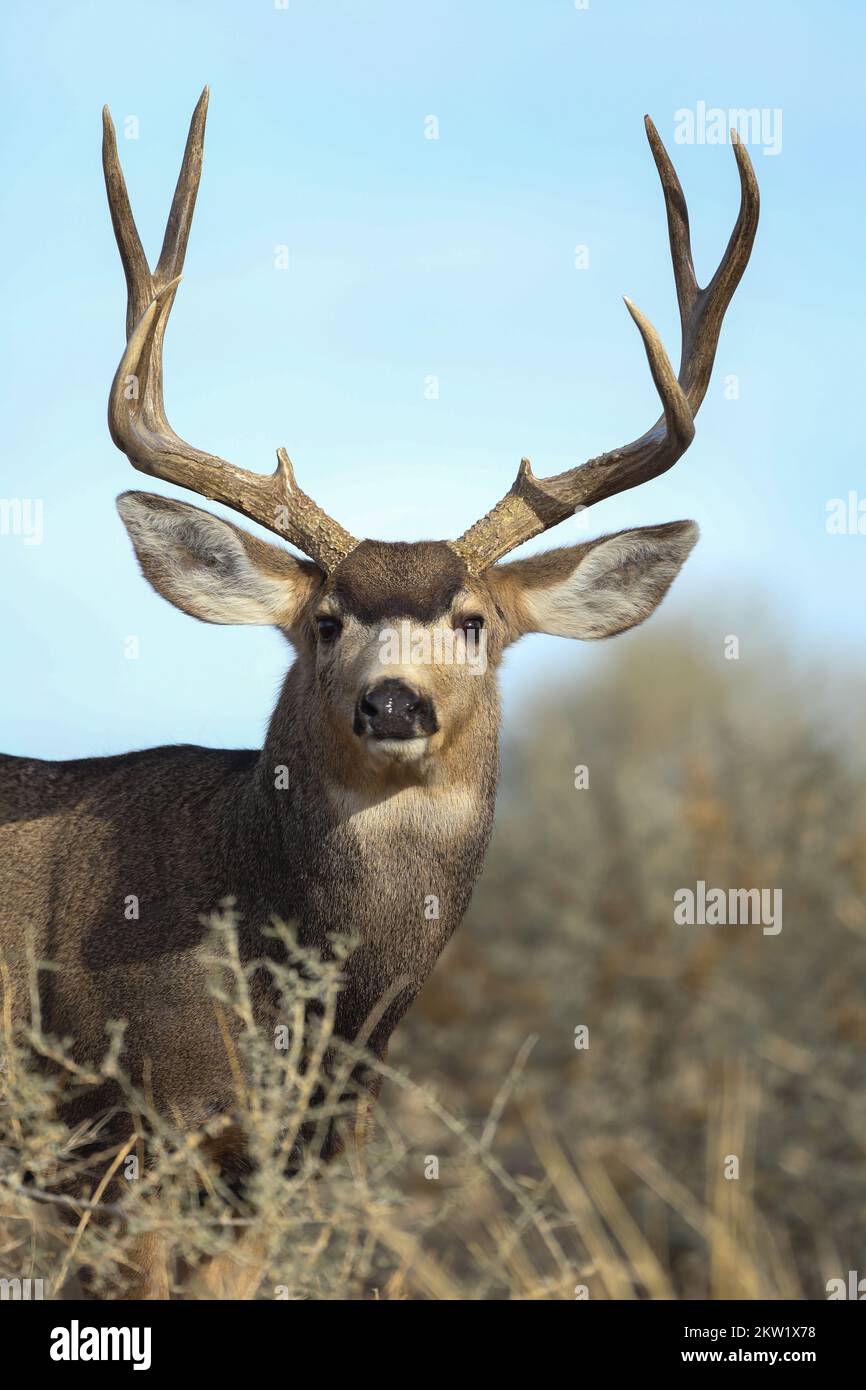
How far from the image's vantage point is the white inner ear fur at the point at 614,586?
7.14m

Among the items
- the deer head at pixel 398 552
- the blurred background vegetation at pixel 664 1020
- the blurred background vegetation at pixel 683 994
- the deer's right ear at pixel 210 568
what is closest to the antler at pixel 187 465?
the deer head at pixel 398 552

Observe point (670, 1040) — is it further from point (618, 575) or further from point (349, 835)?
point (349, 835)

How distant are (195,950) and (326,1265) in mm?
1284

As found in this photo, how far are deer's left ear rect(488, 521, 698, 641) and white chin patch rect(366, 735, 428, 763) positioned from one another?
125 centimetres

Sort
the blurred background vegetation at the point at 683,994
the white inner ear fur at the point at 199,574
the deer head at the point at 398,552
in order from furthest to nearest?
the blurred background vegetation at the point at 683,994 < the white inner ear fur at the point at 199,574 < the deer head at the point at 398,552

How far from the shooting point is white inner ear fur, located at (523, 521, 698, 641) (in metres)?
7.14

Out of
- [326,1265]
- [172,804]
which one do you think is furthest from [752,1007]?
[326,1265]

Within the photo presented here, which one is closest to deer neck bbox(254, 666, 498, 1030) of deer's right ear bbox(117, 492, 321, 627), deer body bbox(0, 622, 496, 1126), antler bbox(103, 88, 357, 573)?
deer body bbox(0, 622, 496, 1126)

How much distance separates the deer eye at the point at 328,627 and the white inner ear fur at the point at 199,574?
0.46m

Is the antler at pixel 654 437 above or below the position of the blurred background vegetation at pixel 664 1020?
above

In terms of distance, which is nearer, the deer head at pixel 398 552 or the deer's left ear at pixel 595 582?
the deer head at pixel 398 552

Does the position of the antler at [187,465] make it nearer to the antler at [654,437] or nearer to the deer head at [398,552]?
the deer head at [398,552]

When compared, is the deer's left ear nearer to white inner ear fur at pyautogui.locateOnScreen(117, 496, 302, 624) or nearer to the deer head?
the deer head

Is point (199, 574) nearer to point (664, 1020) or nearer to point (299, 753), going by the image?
point (299, 753)
